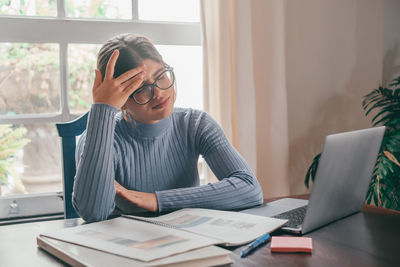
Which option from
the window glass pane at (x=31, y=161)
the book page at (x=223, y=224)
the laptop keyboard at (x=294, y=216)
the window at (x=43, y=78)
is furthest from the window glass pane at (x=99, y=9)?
the laptop keyboard at (x=294, y=216)

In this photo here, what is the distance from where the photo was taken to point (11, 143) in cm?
206

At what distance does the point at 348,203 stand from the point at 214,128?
576mm

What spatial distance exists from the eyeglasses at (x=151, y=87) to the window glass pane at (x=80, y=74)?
788 mm

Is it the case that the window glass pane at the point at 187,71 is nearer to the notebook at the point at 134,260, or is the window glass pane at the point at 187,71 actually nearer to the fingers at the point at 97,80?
the fingers at the point at 97,80

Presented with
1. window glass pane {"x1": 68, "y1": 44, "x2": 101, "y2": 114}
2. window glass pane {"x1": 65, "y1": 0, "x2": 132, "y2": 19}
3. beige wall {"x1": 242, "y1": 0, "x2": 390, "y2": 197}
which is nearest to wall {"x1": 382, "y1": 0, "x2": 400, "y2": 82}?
beige wall {"x1": 242, "y1": 0, "x2": 390, "y2": 197}

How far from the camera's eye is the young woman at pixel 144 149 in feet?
4.09

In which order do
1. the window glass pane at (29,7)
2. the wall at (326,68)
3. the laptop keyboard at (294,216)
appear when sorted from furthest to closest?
the wall at (326,68)
the window glass pane at (29,7)
the laptop keyboard at (294,216)

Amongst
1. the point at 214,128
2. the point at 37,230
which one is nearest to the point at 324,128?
the point at 214,128

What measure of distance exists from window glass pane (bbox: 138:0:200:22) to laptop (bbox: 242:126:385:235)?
1.32m

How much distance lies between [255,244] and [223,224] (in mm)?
153

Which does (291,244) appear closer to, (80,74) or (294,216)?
(294,216)

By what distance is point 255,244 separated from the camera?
889 mm

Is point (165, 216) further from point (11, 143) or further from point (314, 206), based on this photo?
point (11, 143)

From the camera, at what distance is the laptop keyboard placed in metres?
1.04
